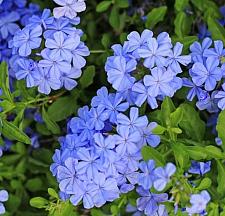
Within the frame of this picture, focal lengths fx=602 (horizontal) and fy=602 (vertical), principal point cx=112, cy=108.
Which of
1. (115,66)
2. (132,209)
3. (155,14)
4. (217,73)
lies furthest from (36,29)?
(132,209)

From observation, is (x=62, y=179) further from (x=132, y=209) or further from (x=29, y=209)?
(x=29, y=209)

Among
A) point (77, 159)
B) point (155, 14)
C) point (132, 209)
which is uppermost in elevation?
point (155, 14)

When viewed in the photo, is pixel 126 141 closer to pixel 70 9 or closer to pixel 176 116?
pixel 176 116

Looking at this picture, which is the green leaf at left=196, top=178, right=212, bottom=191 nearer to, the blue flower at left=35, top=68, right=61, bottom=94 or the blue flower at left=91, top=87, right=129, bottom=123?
the blue flower at left=91, top=87, right=129, bottom=123

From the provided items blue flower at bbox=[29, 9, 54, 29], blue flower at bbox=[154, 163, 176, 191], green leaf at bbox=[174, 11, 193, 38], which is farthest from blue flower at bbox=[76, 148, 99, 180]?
green leaf at bbox=[174, 11, 193, 38]

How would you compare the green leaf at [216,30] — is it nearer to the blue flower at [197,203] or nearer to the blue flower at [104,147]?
the blue flower at [104,147]
